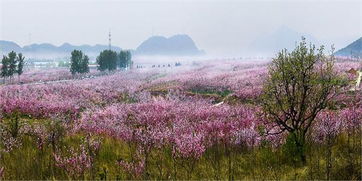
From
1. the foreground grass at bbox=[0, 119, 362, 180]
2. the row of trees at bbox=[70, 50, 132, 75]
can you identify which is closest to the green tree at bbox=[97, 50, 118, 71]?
the row of trees at bbox=[70, 50, 132, 75]

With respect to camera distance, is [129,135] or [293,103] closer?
[293,103]

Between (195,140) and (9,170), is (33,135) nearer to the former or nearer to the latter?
(9,170)

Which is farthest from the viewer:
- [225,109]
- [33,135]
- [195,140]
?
[225,109]

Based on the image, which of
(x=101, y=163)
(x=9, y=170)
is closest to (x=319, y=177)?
(x=101, y=163)

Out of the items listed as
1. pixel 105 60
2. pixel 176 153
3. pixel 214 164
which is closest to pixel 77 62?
pixel 105 60

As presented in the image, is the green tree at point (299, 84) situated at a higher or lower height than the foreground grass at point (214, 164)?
higher

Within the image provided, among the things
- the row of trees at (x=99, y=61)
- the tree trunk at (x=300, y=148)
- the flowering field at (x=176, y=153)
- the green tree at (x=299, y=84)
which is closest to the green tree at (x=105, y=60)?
the row of trees at (x=99, y=61)

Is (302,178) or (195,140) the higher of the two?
(195,140)

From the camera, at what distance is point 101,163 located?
1108 centimetres

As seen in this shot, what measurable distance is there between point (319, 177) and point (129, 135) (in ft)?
23.0

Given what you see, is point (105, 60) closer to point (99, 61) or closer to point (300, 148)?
point (99, 61)

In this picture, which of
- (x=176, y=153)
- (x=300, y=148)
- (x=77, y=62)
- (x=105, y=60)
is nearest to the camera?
(x=176, y=153)

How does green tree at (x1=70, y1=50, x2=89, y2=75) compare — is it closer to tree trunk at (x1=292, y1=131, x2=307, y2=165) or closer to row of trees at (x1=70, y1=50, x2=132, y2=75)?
row of trees at (x1=70, y1=50, x2=132, y2=75)

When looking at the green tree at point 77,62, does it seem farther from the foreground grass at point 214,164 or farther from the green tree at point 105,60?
the foreground grass at point 214,164
